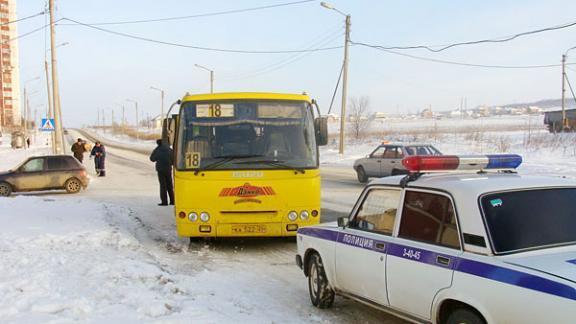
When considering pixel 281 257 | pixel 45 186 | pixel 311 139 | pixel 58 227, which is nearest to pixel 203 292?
pixel 281 257

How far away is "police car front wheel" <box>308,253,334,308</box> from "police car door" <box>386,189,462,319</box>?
117 cm

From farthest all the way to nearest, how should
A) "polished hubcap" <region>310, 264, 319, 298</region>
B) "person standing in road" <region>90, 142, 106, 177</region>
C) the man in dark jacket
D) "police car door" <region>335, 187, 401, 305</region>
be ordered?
"person standing in road" <region>90, 142, 106, 177</region>
the man in dark jacket
"polished hubcap" <region>310, 264, 319, 298</region>
"police car door" <region>335, 187, 401, 305</region>

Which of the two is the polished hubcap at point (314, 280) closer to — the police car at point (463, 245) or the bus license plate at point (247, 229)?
the police car at point (463, 245)

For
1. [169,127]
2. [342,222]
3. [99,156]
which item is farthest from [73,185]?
[342,222]

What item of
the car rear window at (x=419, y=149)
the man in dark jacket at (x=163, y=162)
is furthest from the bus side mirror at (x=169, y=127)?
the car rear window at (x=419, y=149)

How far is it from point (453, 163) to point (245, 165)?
4.58 meters

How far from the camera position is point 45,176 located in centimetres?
1984

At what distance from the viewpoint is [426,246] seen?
4438 mm

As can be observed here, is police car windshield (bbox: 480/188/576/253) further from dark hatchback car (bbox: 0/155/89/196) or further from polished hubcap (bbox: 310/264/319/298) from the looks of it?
dark hatchback car (bbox: 0/155/89/196)

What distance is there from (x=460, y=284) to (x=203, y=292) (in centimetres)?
341

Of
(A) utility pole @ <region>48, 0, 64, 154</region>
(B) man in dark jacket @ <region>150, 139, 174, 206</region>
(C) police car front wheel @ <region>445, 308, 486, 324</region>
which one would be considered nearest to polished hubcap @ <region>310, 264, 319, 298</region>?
(C) police car front wheel @ <region>445, 308, 486, 324</region>

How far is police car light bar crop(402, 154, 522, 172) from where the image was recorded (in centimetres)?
480

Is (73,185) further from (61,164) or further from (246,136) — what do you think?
(246,136)

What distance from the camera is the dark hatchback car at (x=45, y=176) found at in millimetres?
19422
